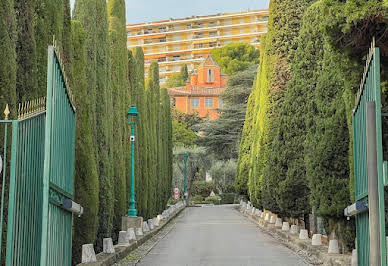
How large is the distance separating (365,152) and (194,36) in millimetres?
121399

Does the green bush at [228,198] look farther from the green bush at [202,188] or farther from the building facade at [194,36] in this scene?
the building facade at [194,36]

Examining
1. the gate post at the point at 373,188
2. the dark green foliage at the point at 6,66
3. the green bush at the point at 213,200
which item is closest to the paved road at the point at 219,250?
the dark green foliage at the point at 6,66

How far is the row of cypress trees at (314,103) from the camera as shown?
8.45 metres

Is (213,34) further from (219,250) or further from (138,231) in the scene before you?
(219,250)

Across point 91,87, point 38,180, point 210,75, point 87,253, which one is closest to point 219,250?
point 91,87

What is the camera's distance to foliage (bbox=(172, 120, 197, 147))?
66875mm

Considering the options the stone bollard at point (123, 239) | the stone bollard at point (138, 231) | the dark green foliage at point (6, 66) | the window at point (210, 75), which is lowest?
the stone bollard at point (138, 231)

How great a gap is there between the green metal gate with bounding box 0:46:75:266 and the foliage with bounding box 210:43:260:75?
9150cm

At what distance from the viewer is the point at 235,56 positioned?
104938 mm

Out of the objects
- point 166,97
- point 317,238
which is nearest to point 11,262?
point 317,238

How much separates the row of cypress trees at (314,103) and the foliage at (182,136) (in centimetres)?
3850

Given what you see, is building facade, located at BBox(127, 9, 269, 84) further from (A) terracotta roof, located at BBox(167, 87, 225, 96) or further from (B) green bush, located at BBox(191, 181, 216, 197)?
(B) green bush, located at BBox(191, 181, 216, 197)

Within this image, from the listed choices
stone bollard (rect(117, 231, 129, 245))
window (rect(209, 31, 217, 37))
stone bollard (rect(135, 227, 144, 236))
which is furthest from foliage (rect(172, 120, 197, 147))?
window (rect(209, 31, 217, 37))

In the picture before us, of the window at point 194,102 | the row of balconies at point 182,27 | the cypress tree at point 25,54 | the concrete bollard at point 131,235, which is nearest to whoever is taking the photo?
the cypress tree at point 25,54
